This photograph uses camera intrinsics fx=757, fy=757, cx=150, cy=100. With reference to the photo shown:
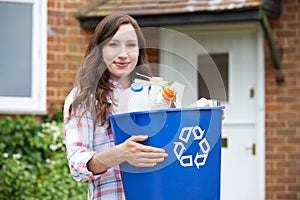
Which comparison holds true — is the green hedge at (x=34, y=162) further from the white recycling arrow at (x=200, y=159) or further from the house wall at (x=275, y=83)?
the white recycling arrow at (x=200, y=159)

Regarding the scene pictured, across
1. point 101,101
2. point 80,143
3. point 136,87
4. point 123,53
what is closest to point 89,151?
point 80,143

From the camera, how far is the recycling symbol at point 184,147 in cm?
293

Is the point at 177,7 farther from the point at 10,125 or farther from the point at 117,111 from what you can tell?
the point at 117,111

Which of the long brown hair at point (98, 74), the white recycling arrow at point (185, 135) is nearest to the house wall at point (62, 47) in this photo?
the long brown hair at point (98, 74)

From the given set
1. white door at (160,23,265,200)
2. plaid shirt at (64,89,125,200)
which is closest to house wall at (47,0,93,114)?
white door at (160,23,265,200)

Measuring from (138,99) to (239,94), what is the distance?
203 inches

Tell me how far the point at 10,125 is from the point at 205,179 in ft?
14.6

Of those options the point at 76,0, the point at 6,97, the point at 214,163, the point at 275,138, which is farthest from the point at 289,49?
the point at 214,163

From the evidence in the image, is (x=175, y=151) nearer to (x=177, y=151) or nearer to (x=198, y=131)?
(x=177, y=151)

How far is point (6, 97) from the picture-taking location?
7.41m

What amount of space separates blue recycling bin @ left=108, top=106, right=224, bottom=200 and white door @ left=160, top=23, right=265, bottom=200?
16.0 ft

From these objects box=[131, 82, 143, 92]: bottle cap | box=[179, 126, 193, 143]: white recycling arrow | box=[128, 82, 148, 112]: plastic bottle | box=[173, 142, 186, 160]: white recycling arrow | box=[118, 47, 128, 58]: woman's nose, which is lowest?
box=[173, 142, 186, 160]: white recycling arrow

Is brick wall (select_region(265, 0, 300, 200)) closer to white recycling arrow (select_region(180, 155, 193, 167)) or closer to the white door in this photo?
the white door

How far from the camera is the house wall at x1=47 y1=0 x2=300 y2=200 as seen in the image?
7.73m
